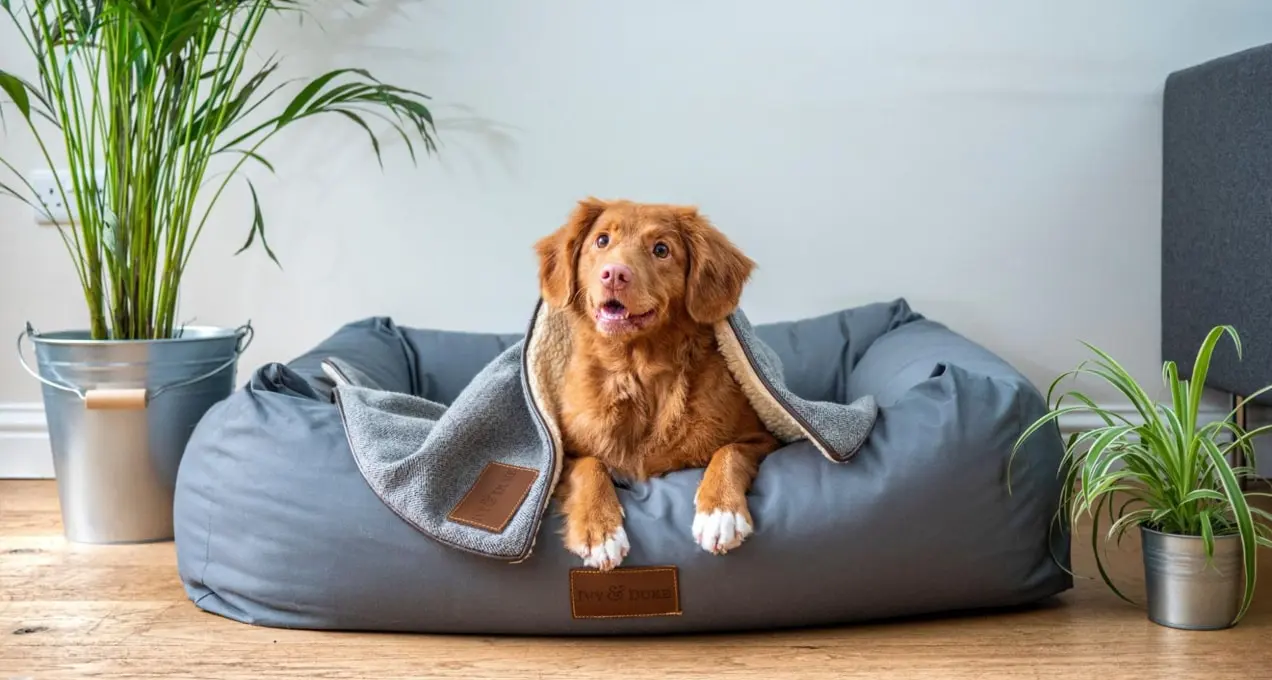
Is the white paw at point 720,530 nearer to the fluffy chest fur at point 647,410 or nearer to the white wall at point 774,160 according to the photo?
the fluffy chest fur at point 647,410

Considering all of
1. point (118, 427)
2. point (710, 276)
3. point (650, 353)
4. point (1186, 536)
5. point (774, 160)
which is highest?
point (774, 160)

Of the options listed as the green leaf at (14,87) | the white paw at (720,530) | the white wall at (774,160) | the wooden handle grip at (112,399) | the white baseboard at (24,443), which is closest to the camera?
the white paw at (720,530)

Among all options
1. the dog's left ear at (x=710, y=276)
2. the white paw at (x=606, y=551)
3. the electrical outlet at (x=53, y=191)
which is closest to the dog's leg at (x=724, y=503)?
the white paw at (x=606, y=551)

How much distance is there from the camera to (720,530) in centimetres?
173

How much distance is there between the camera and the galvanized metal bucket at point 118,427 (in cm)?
237

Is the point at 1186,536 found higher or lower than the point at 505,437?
lower

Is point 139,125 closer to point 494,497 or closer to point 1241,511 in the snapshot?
point 494,497

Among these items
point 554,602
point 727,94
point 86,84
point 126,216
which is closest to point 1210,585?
point 554,602

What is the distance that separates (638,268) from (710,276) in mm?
150

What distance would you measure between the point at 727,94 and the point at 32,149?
74.3 inches

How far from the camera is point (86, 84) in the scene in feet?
10.00

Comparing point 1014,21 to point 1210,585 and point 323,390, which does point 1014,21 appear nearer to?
point 1210,585

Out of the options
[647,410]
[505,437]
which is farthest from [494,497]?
[647,410]

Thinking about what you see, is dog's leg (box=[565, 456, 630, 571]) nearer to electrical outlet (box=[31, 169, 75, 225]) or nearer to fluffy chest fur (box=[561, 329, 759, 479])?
fluffy chest fur (box=[561, 329, 759, 479])
